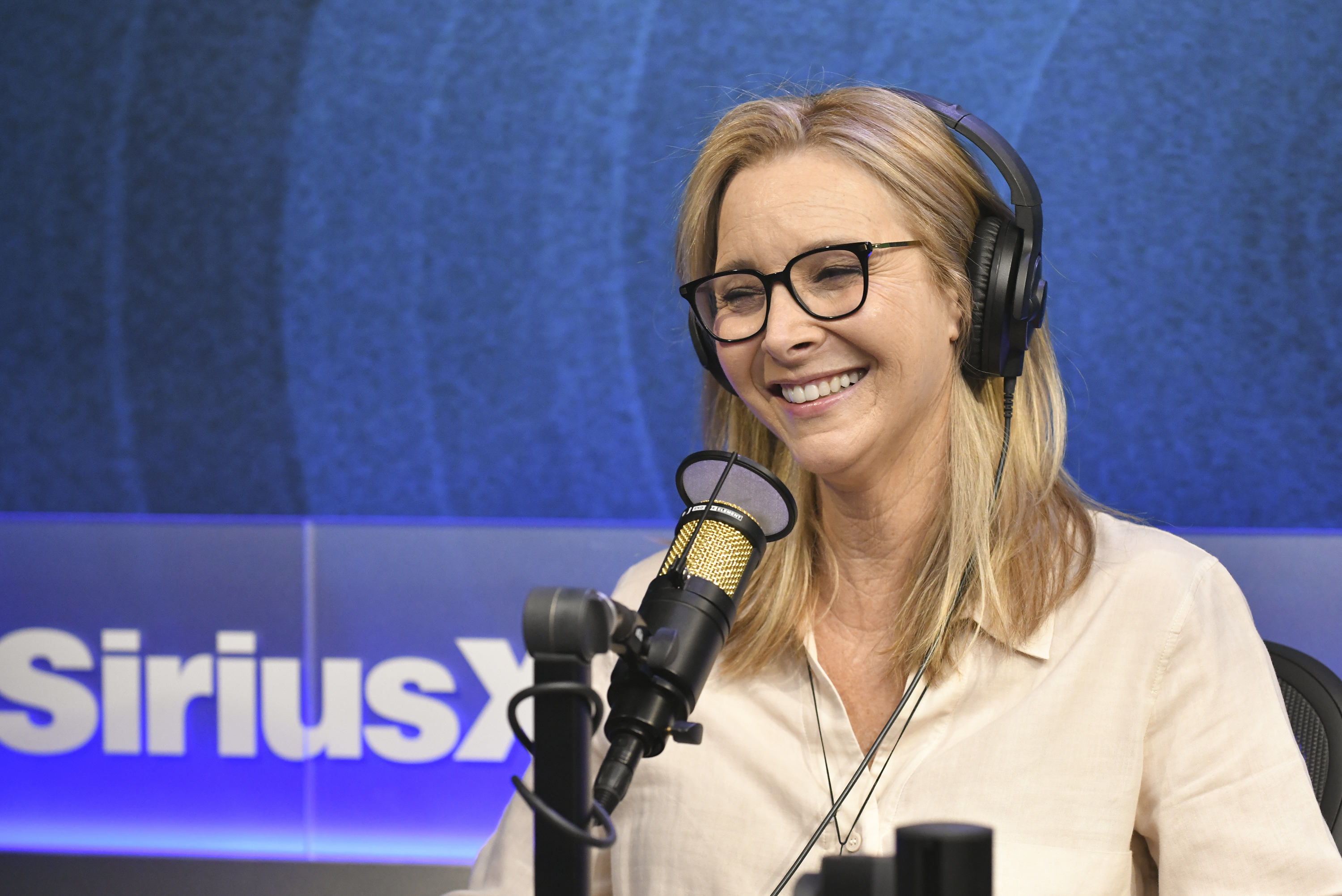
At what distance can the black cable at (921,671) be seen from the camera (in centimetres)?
102

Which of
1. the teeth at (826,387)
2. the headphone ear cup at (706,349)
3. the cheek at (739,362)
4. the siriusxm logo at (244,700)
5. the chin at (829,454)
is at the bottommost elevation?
the siriusxm logo at (244,700)

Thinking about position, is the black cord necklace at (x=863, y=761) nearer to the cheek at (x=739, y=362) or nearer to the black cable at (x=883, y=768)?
the black cable at (x=883, y=768)

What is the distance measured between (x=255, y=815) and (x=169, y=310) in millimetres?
952

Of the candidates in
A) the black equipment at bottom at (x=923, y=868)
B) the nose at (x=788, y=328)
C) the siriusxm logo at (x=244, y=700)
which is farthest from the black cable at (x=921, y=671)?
the siriusxm logo at (x=244, y=700)

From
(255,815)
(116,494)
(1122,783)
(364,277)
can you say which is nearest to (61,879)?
(255,815)

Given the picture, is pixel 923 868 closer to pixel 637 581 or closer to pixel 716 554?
pixel 716 554

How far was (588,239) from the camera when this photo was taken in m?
1.96

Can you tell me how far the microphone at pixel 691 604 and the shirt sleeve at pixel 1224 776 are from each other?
0.52 m

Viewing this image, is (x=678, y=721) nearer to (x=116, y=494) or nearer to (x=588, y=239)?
(x=588, y=239)

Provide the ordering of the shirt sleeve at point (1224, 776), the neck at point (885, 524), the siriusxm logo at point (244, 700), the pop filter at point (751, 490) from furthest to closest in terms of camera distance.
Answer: the siriusxm logo at point (244, 700) → the neck at point (885, 524) → the shirt sleeve at point (1224, 776) → the pop filter at point (751, 490)

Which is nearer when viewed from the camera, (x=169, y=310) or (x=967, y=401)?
(x=967, y=401)

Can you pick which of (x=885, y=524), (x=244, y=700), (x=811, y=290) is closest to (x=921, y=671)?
(x=885, y=524)

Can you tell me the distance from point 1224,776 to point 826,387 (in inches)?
19.3

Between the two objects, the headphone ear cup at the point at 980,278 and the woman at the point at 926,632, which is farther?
the headphone ear cup at the point at 980,278
